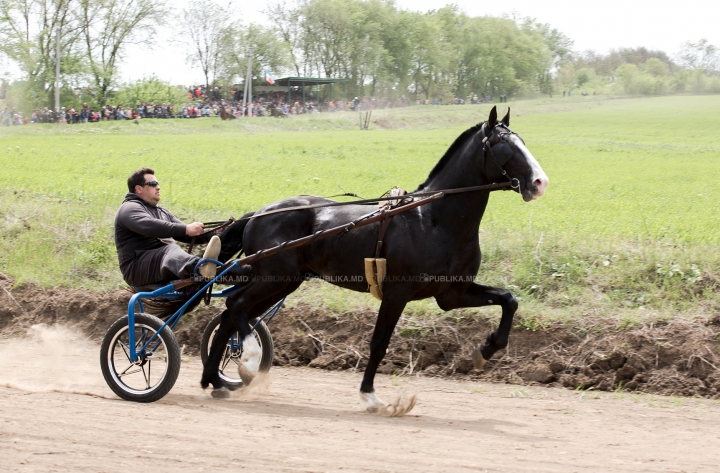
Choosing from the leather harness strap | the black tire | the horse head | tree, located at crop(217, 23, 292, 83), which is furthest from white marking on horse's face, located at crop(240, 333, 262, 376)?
tree, located at crop(217, 23, 292, 83)

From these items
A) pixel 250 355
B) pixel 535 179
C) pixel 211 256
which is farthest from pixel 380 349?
pixel 535 179

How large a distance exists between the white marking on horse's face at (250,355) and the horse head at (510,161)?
8.07ft

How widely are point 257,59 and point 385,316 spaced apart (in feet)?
196

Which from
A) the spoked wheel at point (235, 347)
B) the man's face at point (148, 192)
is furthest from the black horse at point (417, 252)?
the man's face at point (148, 192)

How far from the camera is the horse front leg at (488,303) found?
19.9 feet

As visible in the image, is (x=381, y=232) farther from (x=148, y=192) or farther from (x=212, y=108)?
(x=212, y=108)

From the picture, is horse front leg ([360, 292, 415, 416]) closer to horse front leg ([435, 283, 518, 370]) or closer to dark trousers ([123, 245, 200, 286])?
horse front leg ([435, 283, 518, 370])

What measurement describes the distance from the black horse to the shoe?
0.42 m

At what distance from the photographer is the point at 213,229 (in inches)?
277

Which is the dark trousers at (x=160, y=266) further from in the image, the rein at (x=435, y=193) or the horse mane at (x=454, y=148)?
the horse mane at (x=454, y=148)

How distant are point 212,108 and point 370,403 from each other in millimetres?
45751

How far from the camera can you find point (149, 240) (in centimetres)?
672

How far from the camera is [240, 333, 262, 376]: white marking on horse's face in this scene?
252 inches

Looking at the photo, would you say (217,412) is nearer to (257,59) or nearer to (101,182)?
(101,182)
